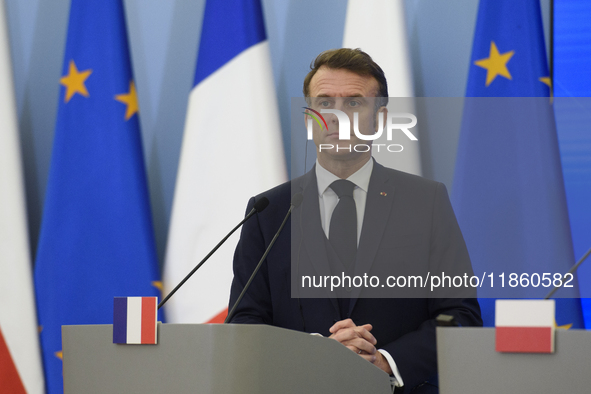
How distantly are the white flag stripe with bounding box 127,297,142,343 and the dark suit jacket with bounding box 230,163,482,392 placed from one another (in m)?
0.79

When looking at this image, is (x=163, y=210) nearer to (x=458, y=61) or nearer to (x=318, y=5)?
(x=318, y=5)

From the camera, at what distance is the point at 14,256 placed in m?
3.00

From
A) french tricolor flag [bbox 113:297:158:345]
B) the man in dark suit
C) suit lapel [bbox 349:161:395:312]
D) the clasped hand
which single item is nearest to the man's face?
the man in dark suit

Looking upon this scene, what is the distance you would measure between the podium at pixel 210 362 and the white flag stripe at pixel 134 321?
0.08ft

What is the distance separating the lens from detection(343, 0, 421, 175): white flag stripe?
2738 mm

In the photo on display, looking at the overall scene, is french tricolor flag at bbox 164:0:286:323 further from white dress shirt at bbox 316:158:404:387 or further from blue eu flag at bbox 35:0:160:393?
white dress shirt at bbox 316:158:404:387

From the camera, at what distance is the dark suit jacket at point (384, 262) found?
2057mm

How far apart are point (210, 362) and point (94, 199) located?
6.29 feet

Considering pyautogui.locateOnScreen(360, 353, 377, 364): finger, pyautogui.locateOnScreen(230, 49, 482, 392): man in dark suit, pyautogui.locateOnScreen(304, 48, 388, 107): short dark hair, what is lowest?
pyautogui.locateOnScreen(360, 353, 377, 364): finger

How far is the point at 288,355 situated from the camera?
4.38 feet

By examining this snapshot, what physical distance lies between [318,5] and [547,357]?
2469mm

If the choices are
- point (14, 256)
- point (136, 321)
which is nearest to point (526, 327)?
point (136, 321)

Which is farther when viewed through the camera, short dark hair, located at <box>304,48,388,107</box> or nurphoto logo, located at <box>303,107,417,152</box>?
short dark hair, located at <box>304,48,388,107</box>

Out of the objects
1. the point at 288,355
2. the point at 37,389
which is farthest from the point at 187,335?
the point at 37,389
